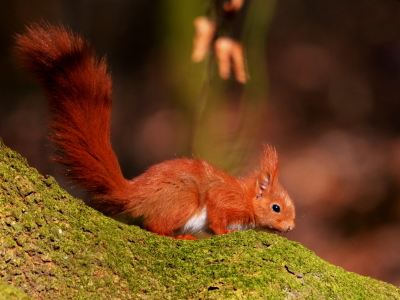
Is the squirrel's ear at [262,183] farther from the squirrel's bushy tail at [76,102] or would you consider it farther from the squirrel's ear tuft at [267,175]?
the squirrel's bushy tail at [76,102]

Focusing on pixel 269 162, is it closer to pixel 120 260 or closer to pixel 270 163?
pixel 270 163

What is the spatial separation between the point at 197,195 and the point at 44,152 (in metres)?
2.62

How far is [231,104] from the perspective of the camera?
174 inches

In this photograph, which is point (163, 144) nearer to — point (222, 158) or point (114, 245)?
point (222, 158)

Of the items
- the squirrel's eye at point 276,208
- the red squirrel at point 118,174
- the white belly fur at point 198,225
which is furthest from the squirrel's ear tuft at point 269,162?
the white belly fur at point 198,225

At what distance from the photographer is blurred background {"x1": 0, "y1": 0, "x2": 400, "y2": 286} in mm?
4371

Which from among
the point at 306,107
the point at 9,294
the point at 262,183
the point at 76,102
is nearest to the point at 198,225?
the point at 262,183

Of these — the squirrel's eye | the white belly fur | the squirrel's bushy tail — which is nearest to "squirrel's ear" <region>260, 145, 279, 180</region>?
the squirrel's eye

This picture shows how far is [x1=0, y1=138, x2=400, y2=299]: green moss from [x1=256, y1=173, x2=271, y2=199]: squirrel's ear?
2.62 feet

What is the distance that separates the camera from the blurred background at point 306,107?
4371 mm

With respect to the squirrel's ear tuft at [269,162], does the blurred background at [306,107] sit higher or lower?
higher

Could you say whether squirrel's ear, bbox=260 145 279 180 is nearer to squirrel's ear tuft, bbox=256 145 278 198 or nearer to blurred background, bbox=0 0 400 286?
squirrel's ear tuft, bbox=256 145 278 198

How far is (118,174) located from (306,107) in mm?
3236

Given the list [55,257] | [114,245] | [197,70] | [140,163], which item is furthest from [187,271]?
[140,163]
